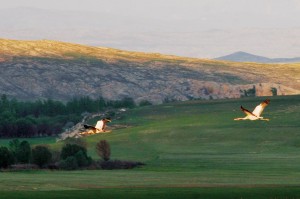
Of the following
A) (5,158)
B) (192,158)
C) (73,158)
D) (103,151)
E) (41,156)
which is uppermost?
(5,158)

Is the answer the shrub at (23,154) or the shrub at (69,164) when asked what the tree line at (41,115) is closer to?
the shrub at (23,154)

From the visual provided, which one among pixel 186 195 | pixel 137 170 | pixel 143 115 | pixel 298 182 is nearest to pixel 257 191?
pixel 186 195

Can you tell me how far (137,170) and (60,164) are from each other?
32.9 ft

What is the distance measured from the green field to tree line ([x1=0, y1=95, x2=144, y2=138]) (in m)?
8.78

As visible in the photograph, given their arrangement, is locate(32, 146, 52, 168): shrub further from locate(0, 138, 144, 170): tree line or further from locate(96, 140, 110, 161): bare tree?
locate(96, 140, 110, 161): bare tree

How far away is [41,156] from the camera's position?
336 feet

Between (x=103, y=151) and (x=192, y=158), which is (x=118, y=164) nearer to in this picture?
→ (x=103, y=151)

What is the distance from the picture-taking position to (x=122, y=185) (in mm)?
72688

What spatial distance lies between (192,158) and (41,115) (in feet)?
254

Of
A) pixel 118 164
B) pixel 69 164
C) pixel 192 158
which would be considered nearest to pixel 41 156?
pixel 69 164

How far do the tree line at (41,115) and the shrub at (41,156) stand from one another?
49921 millimetres

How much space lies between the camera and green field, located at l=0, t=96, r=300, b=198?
67562 mm

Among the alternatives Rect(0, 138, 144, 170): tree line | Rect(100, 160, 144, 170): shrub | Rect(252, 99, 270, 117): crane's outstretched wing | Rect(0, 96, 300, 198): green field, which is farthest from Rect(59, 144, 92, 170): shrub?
Rect(252, 99, 270, 117): crane's outstretched wing

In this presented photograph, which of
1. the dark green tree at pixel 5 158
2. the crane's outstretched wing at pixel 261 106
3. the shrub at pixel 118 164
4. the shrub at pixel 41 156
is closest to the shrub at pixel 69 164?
the shrub at pixel 41 156
